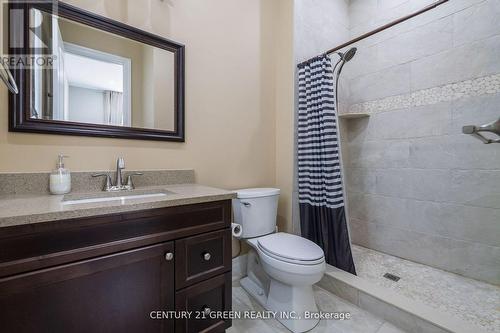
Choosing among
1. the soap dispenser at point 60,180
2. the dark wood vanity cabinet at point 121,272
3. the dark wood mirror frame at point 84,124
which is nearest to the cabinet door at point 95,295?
the dark wood vanity cabinet at point 121,272

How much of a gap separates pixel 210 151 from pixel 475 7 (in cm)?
227

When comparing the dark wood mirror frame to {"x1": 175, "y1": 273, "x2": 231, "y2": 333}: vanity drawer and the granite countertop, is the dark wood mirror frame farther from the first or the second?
{"x1": 175, "y1": 273, "x2": 231, "y2": 333}: vanity drawer

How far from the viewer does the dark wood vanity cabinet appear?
0.73 m

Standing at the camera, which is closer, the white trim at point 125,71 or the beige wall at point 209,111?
the beige wall at point 209,111

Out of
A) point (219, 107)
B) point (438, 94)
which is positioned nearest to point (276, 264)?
point (219, 107)

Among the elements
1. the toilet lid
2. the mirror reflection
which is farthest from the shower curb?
the mirror reflection

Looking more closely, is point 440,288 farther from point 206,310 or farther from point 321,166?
point 206,310

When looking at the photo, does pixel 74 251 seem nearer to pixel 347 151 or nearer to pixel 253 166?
pixel 253 166

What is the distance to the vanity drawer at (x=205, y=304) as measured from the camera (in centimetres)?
105

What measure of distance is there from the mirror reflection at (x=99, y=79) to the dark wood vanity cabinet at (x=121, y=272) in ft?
2.38

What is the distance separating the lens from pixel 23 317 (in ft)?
2.40

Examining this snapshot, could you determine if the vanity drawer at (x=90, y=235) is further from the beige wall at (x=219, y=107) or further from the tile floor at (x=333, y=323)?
the tile floor at (x=333, y=323)

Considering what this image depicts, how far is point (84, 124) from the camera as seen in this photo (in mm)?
1242

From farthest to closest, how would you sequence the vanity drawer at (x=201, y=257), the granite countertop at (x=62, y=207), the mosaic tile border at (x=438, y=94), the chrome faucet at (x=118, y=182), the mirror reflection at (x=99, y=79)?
the mosaic tile border at (x=438, y=94) < the chrome faucet at (x=118, y=182) < the mirror reflection at (x=99, y=79) < the vanity drawer at (x=201, y=257) < the granite countertop at (x=62, y=207)
